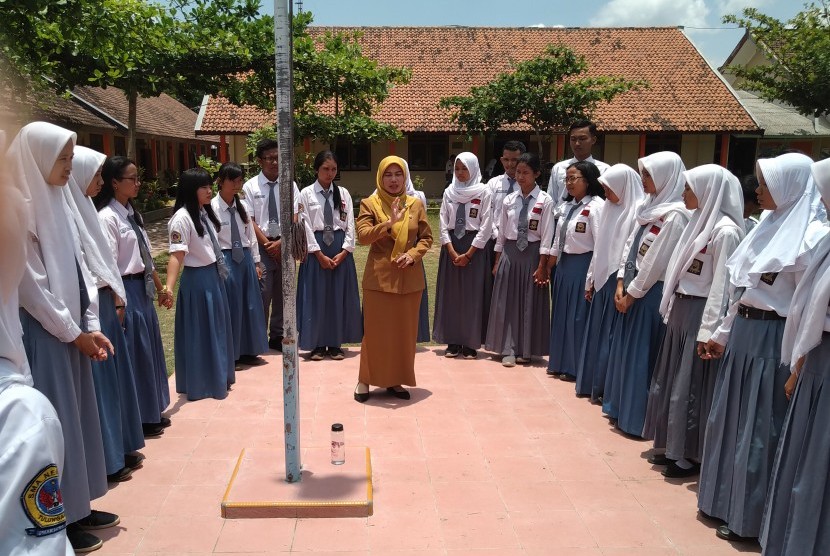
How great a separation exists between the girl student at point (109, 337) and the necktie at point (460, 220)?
326 centimetres

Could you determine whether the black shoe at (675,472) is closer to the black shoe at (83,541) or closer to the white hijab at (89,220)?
the black shoe at (83,541)

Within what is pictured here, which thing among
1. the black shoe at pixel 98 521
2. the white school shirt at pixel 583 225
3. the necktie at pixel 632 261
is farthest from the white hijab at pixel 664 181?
the black shoe at pixel 98 521

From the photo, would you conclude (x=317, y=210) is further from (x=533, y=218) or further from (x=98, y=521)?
(x=98, y=521)

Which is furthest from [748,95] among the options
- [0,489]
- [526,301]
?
[0,489]

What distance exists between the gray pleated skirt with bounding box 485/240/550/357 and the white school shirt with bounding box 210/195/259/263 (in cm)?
228

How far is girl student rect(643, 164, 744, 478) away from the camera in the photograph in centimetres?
374

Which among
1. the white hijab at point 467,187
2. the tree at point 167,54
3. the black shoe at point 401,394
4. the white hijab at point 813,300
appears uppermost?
the tree at point 167,54

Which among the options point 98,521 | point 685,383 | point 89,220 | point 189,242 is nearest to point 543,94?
point 189,242

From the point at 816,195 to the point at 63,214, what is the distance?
3.50 m

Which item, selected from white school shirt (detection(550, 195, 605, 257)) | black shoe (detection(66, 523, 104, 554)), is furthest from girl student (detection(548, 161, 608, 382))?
black shoe (detection(66, 523, 104, 554))

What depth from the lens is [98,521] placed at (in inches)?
136

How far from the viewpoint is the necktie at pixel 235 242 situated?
5.80m

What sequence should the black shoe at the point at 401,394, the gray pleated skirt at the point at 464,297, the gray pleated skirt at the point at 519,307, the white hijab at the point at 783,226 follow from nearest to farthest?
the white hijab at the point at 783,226
the black shoe at the point at 401,394
the gray pleated skirt at the point at 519,307
the gray pleated skirt at the point at 464,297

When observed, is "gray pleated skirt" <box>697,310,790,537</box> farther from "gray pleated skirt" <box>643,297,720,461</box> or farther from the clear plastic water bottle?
the clear plastic water bottle
